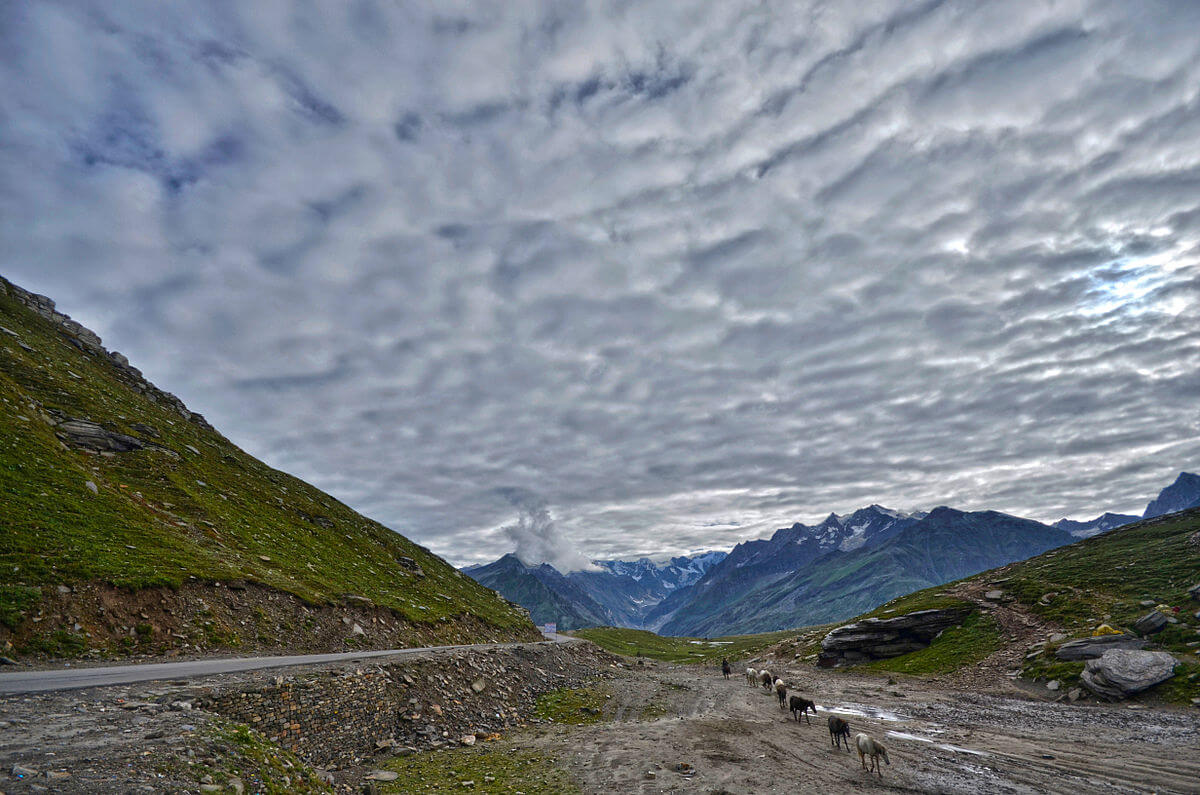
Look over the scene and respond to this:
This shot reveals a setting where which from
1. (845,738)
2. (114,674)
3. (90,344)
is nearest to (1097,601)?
(845,738)

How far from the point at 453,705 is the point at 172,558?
2311 centimetres

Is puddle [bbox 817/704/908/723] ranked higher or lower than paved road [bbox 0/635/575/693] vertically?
lower

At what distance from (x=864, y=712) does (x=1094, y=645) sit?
25.1 meters

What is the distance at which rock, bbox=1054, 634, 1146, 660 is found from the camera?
45.7 metres

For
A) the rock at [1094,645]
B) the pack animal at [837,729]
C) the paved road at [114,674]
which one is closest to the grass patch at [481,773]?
the paved road at [114,674]

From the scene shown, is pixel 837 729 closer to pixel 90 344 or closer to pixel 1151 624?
pixel 1151 624

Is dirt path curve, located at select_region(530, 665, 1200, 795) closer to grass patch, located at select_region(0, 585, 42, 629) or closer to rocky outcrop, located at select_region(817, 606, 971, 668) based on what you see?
grass patch, located at select_region(0, 585, 42, 629)

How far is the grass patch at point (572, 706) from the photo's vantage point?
1374 inches

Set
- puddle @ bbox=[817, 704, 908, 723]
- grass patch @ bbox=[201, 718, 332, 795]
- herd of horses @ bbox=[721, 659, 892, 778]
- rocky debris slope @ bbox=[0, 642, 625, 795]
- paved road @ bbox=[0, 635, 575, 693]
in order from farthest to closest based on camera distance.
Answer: puddle @ bbox=[817, 704, 908, 723]
herd of horses @ bbox=[721, 659, 892, 778]
paved road @ bbox=[0, 635, 575, 693]
grass patch @ bbox=[201, 718, 332, 795]
rocky debris slope @ bbox=[0, 642, 625, 795]

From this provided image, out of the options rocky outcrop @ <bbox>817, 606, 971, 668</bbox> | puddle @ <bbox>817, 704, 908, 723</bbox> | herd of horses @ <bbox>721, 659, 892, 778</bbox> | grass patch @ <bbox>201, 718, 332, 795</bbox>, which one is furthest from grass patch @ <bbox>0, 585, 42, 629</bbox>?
rocky outcrop @ <bbox>817, 606, 971, 668</bbox>

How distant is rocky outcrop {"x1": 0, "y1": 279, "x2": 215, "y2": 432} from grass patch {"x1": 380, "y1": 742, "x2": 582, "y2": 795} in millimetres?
94985

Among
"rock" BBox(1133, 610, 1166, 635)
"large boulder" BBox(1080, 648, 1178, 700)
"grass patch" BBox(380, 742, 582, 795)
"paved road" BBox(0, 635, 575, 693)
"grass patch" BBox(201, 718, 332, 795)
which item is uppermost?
"paved road" BBox(0, 635, 575, 693)

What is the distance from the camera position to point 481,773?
21266 mm

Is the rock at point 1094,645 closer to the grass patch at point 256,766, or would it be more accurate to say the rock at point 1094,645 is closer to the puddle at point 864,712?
the puddle at point 864,712
